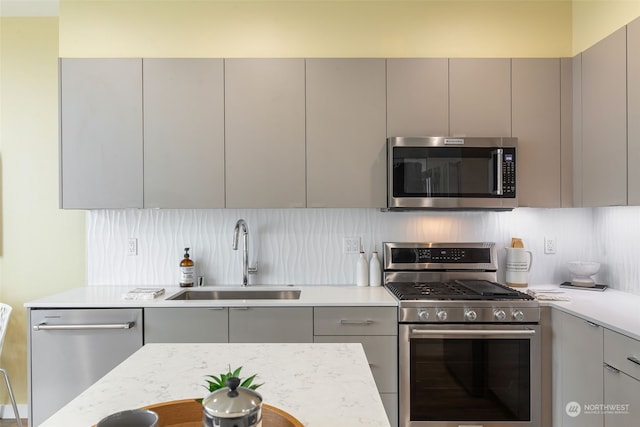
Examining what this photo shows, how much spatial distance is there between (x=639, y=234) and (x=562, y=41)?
1.31 m

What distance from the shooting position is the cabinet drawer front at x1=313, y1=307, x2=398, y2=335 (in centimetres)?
218

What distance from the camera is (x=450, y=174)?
7.88ft

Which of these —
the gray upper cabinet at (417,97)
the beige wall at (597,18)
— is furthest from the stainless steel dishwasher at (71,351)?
the beige wall at (597,18)

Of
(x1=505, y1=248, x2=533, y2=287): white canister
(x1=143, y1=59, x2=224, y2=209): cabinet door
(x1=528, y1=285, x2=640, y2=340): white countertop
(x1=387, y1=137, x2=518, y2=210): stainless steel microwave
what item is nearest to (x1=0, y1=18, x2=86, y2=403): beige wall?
(x1=143, y1=59, x2=224, y2=209): cabinet door

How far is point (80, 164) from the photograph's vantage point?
7.95ft

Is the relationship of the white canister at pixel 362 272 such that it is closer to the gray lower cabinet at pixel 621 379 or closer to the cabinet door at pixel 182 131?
the cabinet door at pixel 182 131

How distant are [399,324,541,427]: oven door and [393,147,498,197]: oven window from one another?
786 millimetres

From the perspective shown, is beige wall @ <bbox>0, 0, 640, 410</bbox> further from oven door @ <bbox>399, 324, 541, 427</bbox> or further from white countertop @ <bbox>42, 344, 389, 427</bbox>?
white countertop @ <bbox>42, 344, 389, 427</bbox>

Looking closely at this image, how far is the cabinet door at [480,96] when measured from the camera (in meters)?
2.46

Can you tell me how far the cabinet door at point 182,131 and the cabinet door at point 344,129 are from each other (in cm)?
57

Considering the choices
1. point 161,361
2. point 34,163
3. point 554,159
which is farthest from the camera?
point 34,163

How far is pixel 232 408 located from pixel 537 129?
Result: 2.49m

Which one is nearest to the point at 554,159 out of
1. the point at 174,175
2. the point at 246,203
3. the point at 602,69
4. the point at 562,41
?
the point at 602,69

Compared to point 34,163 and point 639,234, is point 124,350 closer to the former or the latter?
point 34,163
